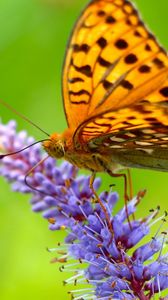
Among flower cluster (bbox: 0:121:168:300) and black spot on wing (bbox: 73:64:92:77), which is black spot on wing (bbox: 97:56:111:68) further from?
flower cluster (bbox: 0:121:168:300)

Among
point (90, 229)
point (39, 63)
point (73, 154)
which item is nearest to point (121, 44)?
point (73, 154)

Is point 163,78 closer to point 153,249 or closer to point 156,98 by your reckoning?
point 156,98

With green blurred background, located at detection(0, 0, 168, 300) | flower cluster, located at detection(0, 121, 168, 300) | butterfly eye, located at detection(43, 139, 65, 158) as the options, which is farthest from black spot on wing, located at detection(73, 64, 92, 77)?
green blurred background, located at detection(0, 0, 168, 300)

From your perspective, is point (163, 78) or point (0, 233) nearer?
point (163, 78)

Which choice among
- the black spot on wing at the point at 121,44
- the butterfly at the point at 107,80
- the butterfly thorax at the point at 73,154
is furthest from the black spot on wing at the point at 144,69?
the butterfly thorax at the point at 73,154

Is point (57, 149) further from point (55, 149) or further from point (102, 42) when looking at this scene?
point (102, 42)

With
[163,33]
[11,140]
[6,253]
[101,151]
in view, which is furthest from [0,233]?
[163,33]

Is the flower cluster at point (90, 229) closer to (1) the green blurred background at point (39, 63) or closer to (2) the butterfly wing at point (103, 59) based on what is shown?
(2) the butterfly wing at point (103, 59)
